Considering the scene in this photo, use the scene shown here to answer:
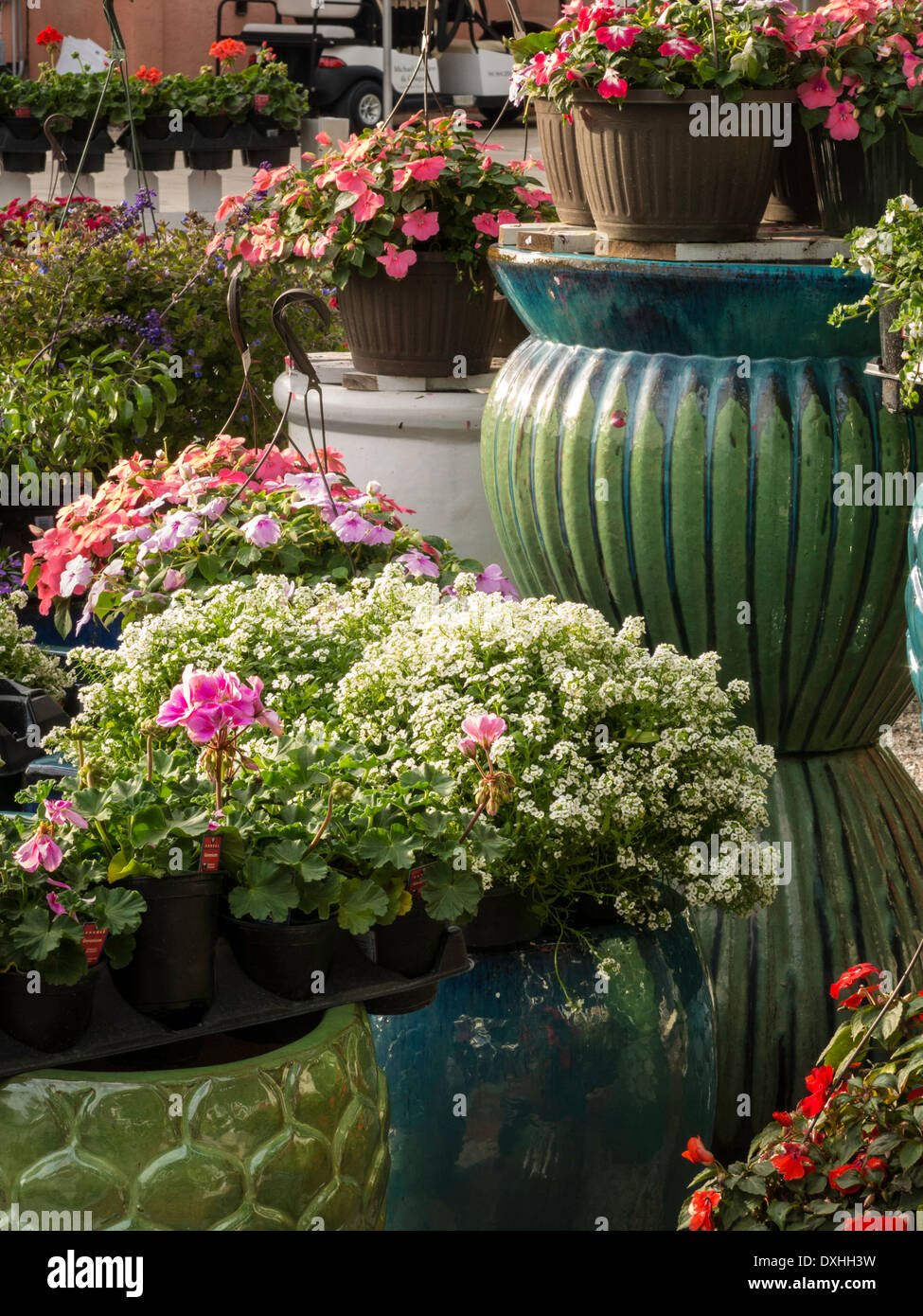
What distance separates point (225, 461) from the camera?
3275 millimetres

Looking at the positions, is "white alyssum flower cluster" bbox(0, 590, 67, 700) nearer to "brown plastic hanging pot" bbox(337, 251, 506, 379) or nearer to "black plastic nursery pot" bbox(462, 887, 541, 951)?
"brown plastic hanging pot" bbox(337, 251, 506, 379)

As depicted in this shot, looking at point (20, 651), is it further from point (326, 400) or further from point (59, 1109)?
point (59, 1109)

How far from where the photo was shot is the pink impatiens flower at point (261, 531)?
269 cm

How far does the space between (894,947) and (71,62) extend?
15390 mm

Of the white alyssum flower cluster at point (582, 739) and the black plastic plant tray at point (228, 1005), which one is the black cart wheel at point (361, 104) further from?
the black plastic plant tray at point (228, 1005)

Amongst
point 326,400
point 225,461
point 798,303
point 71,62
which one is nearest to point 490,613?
point 798,303

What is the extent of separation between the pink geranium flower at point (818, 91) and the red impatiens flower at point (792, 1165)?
1.52 metres

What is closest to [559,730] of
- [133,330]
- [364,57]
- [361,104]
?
[133,330]

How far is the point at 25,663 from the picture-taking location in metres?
3.17

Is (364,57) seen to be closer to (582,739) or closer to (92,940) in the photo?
(582,739)

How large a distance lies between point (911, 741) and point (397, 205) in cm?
233

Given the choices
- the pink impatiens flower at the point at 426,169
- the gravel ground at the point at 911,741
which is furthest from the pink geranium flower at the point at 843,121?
the gravel ground at the point at 911,741

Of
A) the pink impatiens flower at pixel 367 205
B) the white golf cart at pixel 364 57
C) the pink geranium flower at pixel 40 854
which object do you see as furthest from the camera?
the white golf cart at pixel 364 57

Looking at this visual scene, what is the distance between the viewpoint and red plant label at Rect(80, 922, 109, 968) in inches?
55.6
